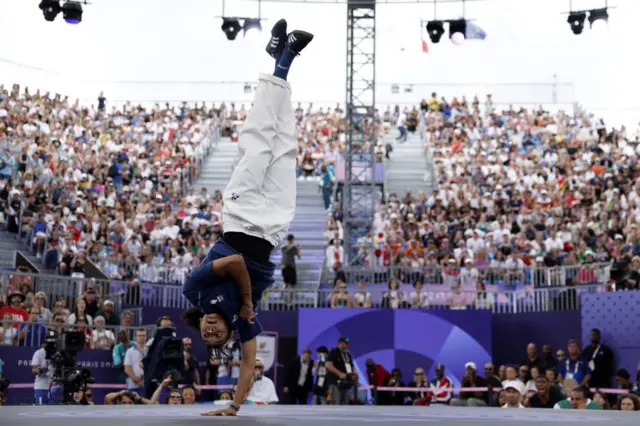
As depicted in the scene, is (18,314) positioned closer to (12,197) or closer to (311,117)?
(12,197)

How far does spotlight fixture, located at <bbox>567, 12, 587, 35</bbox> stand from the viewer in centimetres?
2020

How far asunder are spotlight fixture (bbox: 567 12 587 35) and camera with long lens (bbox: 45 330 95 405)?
1413cm

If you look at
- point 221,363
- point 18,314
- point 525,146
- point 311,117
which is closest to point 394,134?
point 311,117

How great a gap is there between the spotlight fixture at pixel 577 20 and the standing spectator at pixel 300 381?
1015 cm

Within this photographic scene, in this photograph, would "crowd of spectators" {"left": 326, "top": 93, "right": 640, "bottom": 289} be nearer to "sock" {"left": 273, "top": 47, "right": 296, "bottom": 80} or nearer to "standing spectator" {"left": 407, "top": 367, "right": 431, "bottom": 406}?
"standing spectator" {"left": 407, "top": 367, "right": 431, "bottom": 406}

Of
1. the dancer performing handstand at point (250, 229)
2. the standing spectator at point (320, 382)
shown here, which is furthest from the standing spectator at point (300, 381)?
the dancer performing handstand at point (250, 229)

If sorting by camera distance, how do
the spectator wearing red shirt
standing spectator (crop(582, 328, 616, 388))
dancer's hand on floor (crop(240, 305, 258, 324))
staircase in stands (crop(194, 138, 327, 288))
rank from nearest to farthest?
dancer's hand on floor (crop(240, 305, 258, 324)) → the spectator wearing red shirt → standing spectator (crop(582, 328, 616, 388)) → staircase in stands (crop(194, 138, 327, 288))

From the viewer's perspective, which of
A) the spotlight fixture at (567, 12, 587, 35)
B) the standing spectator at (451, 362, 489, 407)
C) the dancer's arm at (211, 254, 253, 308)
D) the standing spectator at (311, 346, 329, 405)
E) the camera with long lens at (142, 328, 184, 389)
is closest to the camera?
the dancer's arm at (211, 254, 253, 308)

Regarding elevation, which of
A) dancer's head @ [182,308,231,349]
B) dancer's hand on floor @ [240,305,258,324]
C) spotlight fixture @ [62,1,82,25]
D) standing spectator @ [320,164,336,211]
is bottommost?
dancer's head @ [182,308,231,349]

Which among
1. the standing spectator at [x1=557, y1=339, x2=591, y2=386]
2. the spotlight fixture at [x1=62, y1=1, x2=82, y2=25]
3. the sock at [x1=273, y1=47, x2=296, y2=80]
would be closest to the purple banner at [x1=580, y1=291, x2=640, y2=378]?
the standing spectator at [x1=557, y1=339, x2=591, y2=386]

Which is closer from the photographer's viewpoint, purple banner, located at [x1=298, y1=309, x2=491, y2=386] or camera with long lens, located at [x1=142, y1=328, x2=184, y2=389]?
camera with long lens, located at [x1=142, y1=328, x2=184, y2=389]

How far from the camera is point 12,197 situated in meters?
18.0

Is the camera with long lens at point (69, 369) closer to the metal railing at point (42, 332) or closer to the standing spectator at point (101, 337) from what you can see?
the metal railing at point (42, 332)

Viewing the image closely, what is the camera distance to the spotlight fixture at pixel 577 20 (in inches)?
795
